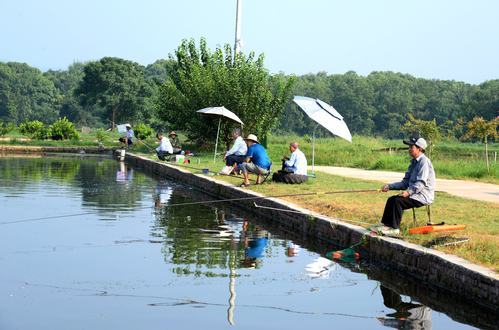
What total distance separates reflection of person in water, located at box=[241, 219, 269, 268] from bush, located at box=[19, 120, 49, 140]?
4330 centimetres

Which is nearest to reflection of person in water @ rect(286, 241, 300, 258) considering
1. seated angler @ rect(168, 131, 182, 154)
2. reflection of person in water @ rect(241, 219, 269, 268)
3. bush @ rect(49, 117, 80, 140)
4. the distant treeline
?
reflection of person in water @ rect(241, 219, 269, 268)

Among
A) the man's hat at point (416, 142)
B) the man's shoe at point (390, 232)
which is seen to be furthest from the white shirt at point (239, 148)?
the man's shoe at point (390, 232)

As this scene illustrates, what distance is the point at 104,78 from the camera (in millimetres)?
95062

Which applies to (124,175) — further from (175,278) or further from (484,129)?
(175,278)

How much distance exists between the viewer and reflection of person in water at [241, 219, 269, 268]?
12.1 m

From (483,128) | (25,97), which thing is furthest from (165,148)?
(25,97)

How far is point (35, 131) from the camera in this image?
58938mm

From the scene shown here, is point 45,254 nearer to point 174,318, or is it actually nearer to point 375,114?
point 174,318

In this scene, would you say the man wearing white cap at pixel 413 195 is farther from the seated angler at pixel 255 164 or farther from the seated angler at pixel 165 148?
the seated angler at pixel 165 148

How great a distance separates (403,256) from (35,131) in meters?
50.9

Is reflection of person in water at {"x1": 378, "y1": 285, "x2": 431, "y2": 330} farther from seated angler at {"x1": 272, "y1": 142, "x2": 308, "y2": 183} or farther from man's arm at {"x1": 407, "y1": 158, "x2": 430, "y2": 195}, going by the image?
seated angler at {"x1": 272, "y1": 142, "x2": 308, "y2": 183}

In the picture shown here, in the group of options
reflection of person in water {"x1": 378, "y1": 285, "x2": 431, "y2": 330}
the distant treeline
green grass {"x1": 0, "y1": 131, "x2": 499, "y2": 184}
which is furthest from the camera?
the distant treeline

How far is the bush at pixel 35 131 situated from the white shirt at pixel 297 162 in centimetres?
3986

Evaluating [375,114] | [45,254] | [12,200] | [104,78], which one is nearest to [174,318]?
[45,254]
